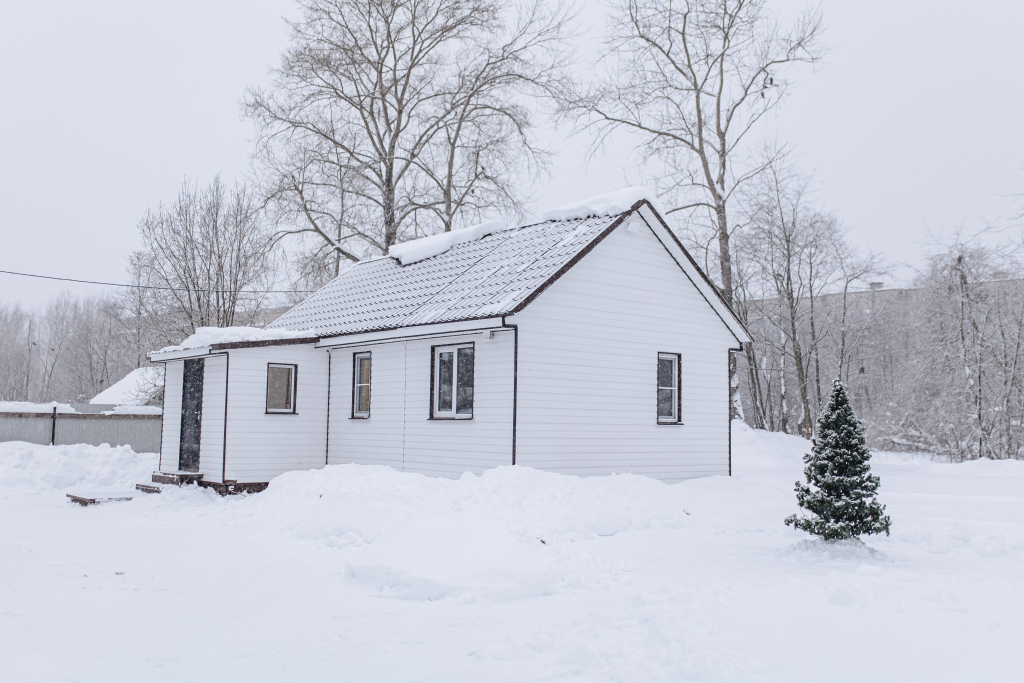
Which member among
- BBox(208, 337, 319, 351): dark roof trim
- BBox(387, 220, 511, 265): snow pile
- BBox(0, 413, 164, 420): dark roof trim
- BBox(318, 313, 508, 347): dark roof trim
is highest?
BBox(387, 220, 511, 265): snow pile

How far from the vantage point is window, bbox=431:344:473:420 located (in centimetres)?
1492

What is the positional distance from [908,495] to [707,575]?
806 centimetres

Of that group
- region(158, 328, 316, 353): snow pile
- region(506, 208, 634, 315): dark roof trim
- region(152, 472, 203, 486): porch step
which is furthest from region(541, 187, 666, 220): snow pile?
region(152, 472, 203, 486): porch step

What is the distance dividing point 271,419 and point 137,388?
23.2m

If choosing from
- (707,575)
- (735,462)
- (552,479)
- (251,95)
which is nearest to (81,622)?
(707,575)

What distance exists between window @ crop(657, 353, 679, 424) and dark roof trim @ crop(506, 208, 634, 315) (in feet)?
9.33

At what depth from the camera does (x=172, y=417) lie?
19.0 m

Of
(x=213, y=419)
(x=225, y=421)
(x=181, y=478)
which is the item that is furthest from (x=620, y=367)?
(x=181, y=478)

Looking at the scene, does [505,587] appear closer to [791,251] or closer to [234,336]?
[234,336]

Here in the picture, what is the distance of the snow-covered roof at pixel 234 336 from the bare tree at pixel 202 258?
13161 mm

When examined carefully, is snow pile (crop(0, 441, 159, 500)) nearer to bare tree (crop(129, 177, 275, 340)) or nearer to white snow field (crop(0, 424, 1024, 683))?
white snow field (crop(0, 424, 1024, 683))

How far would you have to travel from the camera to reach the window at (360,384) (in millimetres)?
17406

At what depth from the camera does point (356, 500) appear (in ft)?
39.4

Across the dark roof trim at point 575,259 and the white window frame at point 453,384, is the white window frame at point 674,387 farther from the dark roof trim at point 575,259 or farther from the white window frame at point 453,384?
the white window frame at point 453,384
